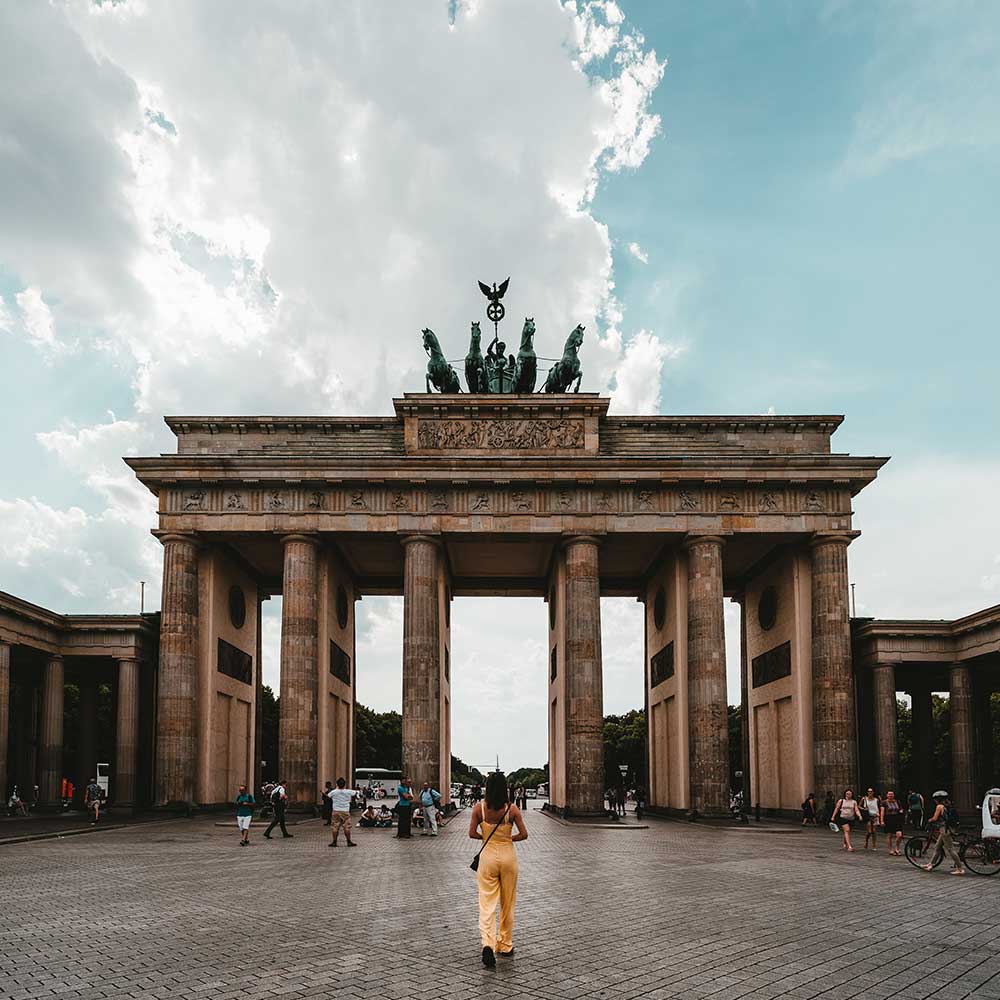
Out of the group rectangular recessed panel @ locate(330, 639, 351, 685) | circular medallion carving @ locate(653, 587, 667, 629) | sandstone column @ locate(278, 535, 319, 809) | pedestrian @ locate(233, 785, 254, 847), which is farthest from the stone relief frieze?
pedestrian @ locate(233, 785, 254, 847)

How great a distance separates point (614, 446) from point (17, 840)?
30.2 m

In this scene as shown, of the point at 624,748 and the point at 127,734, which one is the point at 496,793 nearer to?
the point at 127,734

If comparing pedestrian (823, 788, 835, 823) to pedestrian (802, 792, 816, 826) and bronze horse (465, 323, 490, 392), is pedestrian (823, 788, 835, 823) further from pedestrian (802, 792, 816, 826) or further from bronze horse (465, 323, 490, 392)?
bronze horse (465, 323, 490, 392)

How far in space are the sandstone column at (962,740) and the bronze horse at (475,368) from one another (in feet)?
86.4

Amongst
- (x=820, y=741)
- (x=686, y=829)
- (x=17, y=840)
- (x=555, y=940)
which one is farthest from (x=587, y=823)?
(x=555, y=940)

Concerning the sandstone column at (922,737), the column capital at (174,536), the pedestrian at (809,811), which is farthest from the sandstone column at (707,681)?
the column capital at (174,536)

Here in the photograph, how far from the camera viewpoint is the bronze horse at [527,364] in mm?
50750

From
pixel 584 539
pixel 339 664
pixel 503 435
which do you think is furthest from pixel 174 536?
pixel 584 539

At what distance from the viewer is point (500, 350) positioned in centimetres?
5291

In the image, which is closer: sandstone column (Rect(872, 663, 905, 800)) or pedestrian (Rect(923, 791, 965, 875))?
pedestrian (Rect(923, 791, 965, 875))

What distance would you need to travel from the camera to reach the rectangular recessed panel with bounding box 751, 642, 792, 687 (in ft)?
160

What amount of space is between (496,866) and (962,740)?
142 ft

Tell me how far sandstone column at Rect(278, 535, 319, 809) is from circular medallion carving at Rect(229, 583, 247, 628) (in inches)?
246

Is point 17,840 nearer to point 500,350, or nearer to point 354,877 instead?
point 354,877
